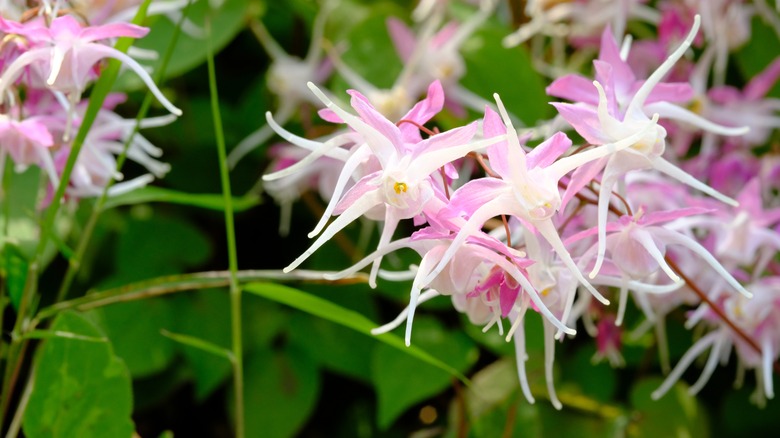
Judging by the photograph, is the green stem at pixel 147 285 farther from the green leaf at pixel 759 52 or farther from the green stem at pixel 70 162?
the green leaf at pixel 759 52

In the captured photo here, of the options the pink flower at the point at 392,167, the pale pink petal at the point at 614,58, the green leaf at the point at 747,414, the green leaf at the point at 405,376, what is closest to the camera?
the pink flower at the point at 392,167

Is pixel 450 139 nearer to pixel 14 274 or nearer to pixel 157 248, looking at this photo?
pixel 14 274

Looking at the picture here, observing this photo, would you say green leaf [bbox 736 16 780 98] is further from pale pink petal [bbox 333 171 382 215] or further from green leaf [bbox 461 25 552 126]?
pale pink petal [bbox 333 171 382 215]

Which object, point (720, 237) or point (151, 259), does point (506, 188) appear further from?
point (151, 259)

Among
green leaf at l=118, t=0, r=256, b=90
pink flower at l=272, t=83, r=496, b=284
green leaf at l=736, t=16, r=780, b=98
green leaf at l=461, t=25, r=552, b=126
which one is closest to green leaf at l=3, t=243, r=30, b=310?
pink flower at l=272, t=83, r=496, b=284

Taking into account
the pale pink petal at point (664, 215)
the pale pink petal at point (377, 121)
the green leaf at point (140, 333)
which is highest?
the pale pink petal at point (377, 121)

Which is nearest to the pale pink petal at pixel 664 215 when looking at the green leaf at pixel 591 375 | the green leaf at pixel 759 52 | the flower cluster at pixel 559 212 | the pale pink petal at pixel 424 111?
the flower cluster at pixel 559 212

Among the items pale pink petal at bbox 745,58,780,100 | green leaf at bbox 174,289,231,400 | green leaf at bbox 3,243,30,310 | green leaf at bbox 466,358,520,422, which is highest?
green leaf at bbox 3,243,30,310
